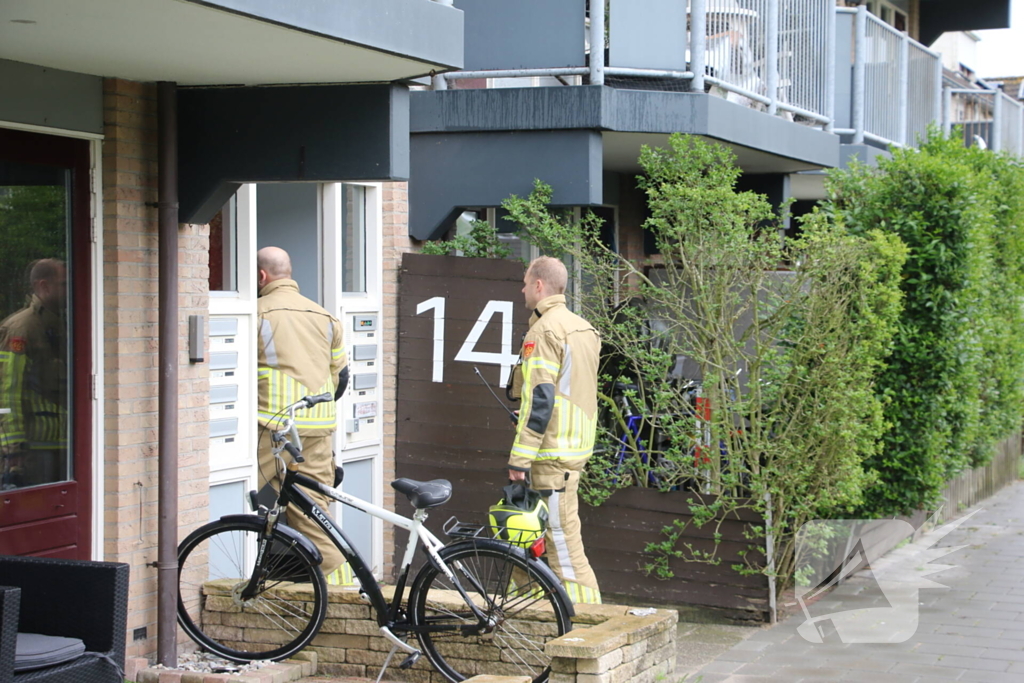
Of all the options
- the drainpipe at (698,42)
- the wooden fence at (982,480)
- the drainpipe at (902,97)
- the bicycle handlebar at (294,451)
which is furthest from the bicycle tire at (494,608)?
the drainpipe at (902,97)

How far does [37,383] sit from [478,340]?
297 cm

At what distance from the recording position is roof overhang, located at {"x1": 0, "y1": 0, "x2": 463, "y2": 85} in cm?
404

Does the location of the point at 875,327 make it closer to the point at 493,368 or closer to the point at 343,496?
the point at 493,368

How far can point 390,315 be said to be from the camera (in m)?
7.85

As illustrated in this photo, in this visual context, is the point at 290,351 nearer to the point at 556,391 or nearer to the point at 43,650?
the point at 556,391

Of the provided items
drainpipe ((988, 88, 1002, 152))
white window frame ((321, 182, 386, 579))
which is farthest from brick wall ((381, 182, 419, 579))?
drainpipe ((988, 88, 1002, 152))

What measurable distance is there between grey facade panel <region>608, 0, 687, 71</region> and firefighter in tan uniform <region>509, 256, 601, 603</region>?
2487 millimetres

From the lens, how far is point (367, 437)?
7.83 meters

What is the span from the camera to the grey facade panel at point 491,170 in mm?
7949

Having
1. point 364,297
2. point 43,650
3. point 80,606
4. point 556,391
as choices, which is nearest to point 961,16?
point 364,297

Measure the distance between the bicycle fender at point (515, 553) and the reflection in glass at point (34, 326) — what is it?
1784 millimetres

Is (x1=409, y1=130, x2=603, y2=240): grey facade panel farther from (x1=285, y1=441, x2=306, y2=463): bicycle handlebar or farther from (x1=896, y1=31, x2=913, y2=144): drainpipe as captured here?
(x1=896, y1=31, x2=913, y2=144): drainpipe

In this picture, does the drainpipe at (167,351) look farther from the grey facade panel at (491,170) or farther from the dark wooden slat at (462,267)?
the grey facade panel at (491,170)

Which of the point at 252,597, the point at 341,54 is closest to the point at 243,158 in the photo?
the point at 341,54
